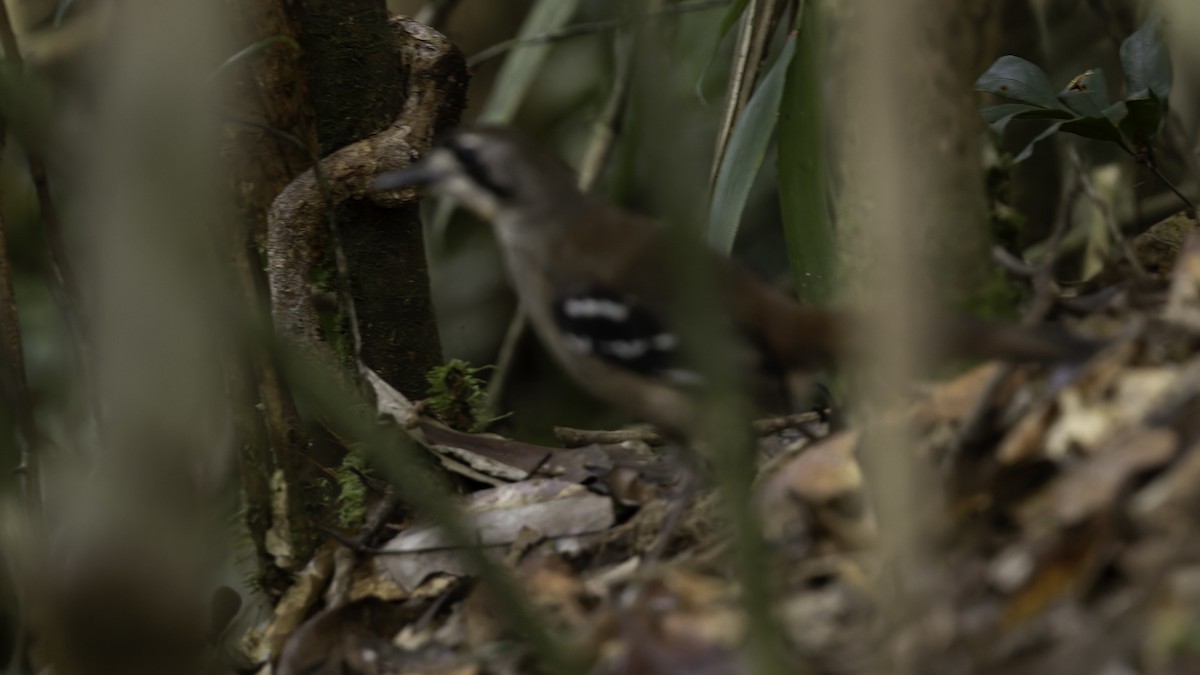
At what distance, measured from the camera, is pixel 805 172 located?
3.34 metres

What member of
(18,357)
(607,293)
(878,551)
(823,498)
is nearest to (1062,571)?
(878,551)

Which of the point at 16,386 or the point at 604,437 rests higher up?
the point at 16,386

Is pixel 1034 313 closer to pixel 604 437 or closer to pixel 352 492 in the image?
pixel 604 437

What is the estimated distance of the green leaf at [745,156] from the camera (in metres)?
3.38

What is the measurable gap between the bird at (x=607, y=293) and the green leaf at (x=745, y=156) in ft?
2.06

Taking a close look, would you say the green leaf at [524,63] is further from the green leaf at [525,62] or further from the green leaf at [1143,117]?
the green leaf at [1143,117]

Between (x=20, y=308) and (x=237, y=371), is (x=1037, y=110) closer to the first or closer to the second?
(x=237, y=371)

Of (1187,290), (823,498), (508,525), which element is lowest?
(508,525)

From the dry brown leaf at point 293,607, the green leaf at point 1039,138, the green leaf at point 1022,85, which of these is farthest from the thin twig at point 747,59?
the dry brown leaf at point 293,607

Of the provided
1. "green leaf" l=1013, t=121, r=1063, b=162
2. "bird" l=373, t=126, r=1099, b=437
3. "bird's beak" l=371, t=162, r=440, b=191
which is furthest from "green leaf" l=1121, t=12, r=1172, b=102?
"bird's beak" l=371, t=162, r=440, b=191

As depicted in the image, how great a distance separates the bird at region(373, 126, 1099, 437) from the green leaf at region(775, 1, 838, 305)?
67cm

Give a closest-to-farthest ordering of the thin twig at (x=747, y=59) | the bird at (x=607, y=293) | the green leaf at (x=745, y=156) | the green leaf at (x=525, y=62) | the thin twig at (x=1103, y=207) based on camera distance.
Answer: the thin twig at (x=1103, y=207) → the bird at (x=607, y=293) → the green leaf at (x=745, y=156) → the thin twig at (x=747, y=59) → the green leaf at (x=525, y=62)

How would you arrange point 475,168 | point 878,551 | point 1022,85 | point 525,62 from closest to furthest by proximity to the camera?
point 878,551 → point 475,168 → point 1022,85 → point 525,62

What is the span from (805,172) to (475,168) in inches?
39.1
